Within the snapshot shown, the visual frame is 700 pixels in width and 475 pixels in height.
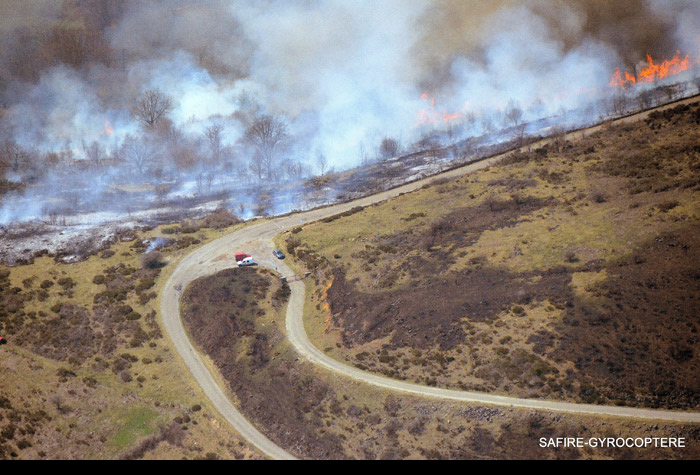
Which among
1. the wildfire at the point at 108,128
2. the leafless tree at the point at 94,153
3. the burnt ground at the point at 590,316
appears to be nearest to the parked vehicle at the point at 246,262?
the burnt ground at the point at 590,316

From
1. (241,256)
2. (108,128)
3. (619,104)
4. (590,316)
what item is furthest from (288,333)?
(108,128)

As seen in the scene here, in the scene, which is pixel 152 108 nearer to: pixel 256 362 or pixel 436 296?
pixel 256 362

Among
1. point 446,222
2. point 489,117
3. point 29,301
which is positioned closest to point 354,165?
point 489,117

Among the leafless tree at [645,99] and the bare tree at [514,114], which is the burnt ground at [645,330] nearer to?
the leafless tree at [645,99]

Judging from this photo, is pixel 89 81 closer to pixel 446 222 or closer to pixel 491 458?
pixel 446 222

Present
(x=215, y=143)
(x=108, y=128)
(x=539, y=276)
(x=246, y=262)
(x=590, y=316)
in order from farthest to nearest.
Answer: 1. (x=108, y=128)
2. (x=215, y=143)
3. (x=246, y=262)
4. (x=539, y=276)
5. (x=590, y=316)

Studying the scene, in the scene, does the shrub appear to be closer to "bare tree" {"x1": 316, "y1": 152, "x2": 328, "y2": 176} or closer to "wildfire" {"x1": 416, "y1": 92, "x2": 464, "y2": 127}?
"bare tree" {"x1": 316, "y1": 152, "x2": 328, "y2": 176}

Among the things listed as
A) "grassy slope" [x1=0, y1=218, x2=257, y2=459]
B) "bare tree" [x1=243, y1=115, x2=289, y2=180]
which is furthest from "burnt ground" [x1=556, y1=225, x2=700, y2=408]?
"bare tree" [x1=243, y1=115, x2=289, y2=180]
